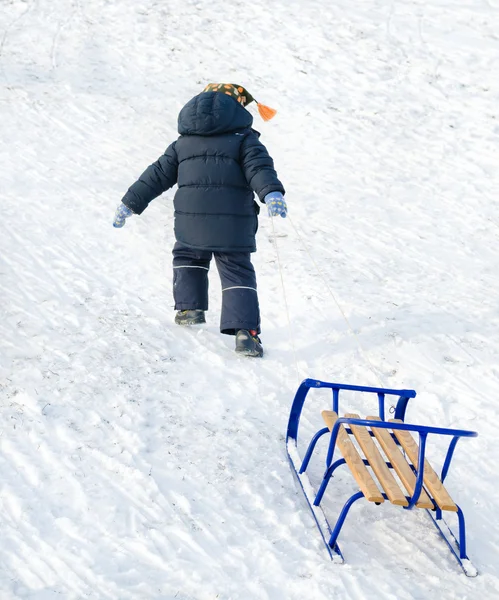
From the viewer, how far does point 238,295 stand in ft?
16.9

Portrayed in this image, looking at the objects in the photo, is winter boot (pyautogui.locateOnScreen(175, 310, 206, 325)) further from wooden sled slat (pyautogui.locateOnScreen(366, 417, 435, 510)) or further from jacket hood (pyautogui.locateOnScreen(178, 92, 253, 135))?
wooden sled slat (pyautogui.locateOnScreen(366, 417, 435, 510))

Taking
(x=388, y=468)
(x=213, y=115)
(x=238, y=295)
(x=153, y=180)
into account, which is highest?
(x=213, y=115)

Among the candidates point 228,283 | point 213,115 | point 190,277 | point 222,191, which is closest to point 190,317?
point 190,277

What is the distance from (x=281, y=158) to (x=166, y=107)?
2.06 m

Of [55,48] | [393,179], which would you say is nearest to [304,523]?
[393,179]

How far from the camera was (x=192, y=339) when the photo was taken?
17.7 ft

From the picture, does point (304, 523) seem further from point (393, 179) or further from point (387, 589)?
point (393, 179)

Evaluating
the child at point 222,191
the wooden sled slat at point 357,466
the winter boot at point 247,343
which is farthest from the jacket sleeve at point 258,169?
the wooden sled slat at point 357,466

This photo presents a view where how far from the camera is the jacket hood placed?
193 inches

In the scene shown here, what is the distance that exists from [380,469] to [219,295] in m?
3.00

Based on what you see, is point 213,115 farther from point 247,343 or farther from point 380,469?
point 380,469

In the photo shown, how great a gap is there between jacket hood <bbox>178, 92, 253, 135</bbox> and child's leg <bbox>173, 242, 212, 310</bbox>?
87cm

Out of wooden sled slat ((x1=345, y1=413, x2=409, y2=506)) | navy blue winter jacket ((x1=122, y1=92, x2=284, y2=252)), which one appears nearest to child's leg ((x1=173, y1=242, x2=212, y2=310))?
navy blue winter jacket ((x1=122, y1=92, x2=284, y2=252))

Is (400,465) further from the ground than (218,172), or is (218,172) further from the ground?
(218,172)
